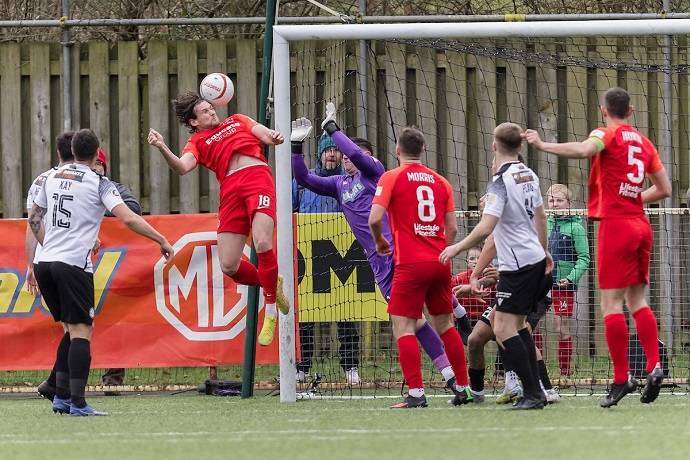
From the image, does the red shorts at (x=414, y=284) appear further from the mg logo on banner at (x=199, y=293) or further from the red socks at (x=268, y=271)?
the mg logo on banner at (x=199, y=293)

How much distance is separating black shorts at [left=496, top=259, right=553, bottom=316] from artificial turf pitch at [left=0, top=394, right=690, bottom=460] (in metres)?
0.69

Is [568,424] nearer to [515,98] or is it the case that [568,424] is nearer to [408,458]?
[408,458]

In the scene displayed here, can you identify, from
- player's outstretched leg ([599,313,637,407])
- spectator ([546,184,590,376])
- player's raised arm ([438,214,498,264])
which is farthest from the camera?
spectator ([546,184,590,376])

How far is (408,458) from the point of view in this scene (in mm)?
6383

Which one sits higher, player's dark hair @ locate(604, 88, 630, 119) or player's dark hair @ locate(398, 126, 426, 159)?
player's dark hair @ locate(604, 88, 630, 119)

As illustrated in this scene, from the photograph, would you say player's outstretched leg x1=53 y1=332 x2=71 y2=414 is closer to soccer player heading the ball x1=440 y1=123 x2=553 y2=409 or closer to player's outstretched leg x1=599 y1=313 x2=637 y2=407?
soccer player heading the ball x1=440 y1=123 x2=553 y2=409

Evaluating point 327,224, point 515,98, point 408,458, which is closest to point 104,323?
point 327,224

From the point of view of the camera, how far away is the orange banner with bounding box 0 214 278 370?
1176 centimetres

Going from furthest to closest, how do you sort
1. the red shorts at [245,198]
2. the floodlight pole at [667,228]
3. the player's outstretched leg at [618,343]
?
the floodlight pole at [667,228], the red shorts at [245,198], the player's outstretched leg at [618,343]

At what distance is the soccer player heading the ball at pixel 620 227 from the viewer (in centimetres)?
910

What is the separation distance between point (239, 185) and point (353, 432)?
3.43m

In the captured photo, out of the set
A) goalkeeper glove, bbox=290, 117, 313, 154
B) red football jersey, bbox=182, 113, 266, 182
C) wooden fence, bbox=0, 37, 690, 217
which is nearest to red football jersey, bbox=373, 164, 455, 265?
goalkeeper glove, bbox=290, 117, 313, 154

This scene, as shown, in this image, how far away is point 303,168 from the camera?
1096cm

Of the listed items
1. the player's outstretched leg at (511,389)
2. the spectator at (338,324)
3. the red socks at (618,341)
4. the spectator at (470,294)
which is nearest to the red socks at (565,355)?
the spectator at (470,294)
